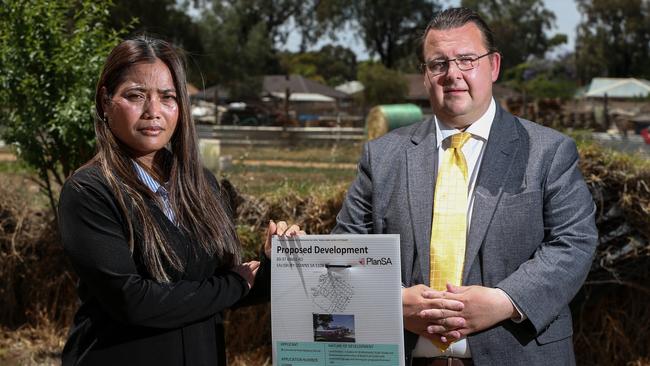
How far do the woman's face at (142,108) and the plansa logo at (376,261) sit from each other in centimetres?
74

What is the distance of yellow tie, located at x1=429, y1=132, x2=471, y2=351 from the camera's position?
8.54 ft

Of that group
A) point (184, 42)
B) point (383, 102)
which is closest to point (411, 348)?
point (184, 42)

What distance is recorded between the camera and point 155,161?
2.60 metres

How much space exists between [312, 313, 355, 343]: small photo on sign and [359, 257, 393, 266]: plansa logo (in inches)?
6.8

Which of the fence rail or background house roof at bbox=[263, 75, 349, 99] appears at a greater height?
background house roof at bbox=[263, 75, 349, 99]

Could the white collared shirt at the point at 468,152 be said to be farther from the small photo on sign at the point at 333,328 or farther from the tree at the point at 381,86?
the tree at the point at 381,86

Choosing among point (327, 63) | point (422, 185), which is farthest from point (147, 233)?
point (327, 63)

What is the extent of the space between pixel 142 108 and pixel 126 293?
59 cm

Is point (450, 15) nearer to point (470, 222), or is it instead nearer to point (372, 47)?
point (470, 222)

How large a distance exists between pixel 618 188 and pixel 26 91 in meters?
4.06

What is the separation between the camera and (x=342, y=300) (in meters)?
2.48

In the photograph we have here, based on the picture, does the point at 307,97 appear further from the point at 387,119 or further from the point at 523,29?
the point at 523,29

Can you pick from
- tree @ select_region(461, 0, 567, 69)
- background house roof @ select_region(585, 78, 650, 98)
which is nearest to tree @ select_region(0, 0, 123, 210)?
background house roof @ select_region(585, 78, 650, 98)

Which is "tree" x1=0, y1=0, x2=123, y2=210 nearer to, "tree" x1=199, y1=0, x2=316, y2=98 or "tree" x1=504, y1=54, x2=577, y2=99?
"tree" x1=504, y1=54, x2=577, y2=99
